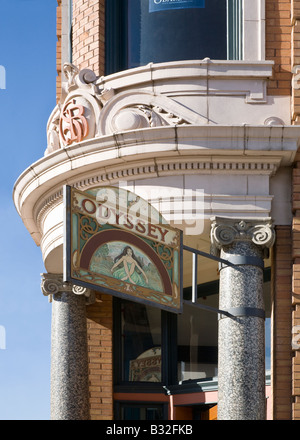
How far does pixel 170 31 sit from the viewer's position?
2023 cm

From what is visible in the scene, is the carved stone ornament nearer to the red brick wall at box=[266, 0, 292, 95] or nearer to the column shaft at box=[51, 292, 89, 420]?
the red brick wall at box=[266, 0, 292, 95]

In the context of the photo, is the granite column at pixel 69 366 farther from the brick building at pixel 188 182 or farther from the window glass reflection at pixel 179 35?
the window glass reflection at pixel 179 35

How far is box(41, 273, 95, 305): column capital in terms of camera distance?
68.8 feet

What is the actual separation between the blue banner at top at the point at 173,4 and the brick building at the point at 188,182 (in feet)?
0.07

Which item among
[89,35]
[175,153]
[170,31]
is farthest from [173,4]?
[175,153]

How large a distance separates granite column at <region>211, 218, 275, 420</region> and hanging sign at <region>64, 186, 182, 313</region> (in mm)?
1255

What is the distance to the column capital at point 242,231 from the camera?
18594mm

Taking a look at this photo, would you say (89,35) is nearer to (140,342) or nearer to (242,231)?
(242,231)

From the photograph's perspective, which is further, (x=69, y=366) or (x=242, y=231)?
(x=69, y=366)

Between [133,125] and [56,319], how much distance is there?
146 inches

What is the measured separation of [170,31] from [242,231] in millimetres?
3663

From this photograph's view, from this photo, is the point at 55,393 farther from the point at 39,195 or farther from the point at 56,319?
the point at 39,195

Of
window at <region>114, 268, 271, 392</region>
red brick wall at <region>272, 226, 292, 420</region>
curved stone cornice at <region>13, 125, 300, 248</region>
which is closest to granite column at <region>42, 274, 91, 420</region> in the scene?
window at <region>114, 268, 271, 392</region>

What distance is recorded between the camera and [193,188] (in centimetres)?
1884
